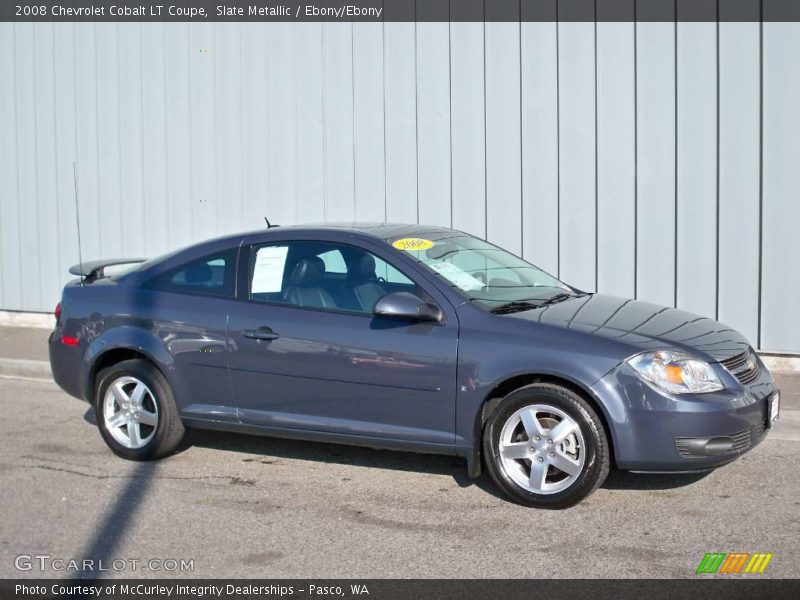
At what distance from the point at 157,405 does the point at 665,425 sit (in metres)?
3.16

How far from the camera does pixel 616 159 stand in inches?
375

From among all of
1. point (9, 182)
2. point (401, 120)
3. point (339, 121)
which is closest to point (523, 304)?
point (401, 120)

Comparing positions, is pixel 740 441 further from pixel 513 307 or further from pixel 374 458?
pixel 374 458

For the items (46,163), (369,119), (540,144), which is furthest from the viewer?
(46,163)

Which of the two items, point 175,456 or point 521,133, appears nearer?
point 175,456

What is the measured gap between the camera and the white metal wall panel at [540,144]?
9703 millimetres

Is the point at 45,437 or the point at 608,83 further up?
the point at 608,83

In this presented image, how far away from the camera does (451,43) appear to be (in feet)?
33.0

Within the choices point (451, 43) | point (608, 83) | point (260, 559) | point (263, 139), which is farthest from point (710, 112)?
point (260, 559)

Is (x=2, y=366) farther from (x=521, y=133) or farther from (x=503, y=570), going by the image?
(x=503, y=570)

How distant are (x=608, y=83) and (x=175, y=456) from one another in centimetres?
509
